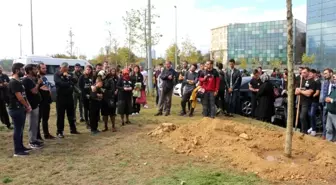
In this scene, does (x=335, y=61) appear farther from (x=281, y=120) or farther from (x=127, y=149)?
(x=127, y=149)

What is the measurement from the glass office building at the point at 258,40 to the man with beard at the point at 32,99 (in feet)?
314

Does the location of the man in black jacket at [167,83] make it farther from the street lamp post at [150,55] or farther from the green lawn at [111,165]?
the street lamp post at [150,55]

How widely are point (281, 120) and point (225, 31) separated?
11079cm

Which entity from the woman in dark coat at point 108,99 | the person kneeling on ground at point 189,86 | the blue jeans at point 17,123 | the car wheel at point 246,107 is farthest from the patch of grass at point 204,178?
the car wheel at point 246,107

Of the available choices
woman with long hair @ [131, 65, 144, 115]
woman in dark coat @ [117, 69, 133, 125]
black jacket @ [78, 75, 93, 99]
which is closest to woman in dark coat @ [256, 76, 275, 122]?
woman with long hair @ [131, 65, 144, 115]

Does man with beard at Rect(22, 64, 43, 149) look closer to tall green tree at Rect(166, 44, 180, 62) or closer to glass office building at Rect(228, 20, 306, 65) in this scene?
tall green tree at Rect(166, 44, 180, 62)

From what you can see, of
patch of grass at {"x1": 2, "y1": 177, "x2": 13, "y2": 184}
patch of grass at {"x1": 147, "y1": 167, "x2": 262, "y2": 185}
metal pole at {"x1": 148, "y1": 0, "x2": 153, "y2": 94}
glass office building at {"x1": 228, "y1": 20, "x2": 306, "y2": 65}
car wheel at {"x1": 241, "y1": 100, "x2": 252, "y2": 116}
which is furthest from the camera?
glass office building at {"x1": 228, "y1": 20, "x2": 306, "y2": 65}

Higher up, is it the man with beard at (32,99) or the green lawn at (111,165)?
Answer: the man with beard at (32,99)

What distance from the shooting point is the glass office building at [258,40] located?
104375 millimetres

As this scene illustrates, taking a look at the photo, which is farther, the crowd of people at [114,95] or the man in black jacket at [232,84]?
the man in black jacket at [232,84]

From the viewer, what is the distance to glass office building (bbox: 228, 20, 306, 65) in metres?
104

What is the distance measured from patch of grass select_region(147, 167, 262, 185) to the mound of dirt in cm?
35

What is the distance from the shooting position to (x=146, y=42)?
75.4ft

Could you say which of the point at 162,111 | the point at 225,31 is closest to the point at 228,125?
the point at 162,111
